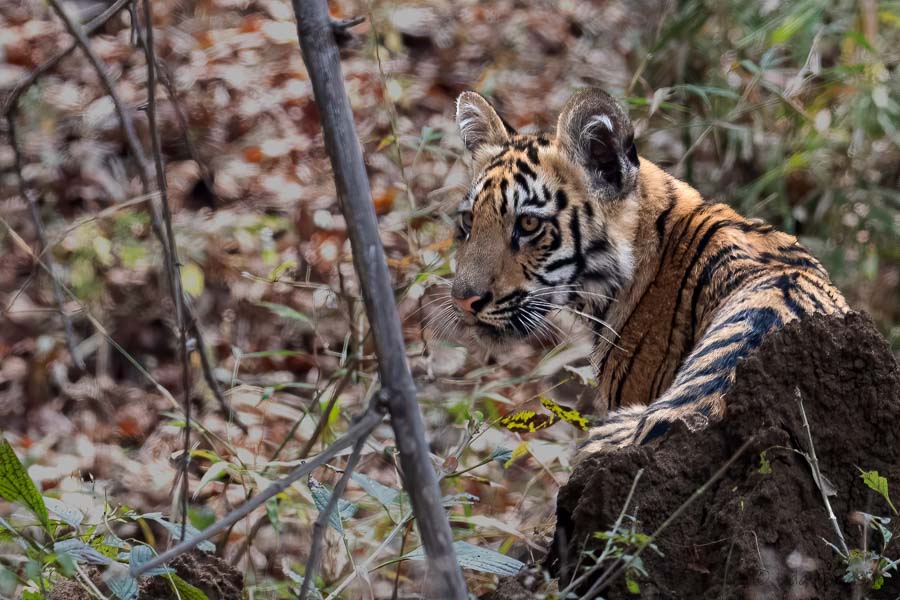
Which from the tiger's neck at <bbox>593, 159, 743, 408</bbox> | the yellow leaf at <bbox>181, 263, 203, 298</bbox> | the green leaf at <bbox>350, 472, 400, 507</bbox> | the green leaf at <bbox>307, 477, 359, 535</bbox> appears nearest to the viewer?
the green leaf at <bbox>307, 477, 359, 535</bbox>

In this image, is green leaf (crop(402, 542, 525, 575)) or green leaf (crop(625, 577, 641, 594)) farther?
green leaf (crop(402, 542, 525, 575))

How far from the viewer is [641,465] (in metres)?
2.33

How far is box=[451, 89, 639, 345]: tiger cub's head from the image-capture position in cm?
378

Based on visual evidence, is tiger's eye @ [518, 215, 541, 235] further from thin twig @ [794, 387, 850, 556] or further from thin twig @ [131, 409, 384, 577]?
thin twig @ [131, 409, 384, 577]

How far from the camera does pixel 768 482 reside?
231 centimetres

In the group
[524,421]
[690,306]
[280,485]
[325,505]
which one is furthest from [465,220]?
[280,485]

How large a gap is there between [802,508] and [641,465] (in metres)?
0.38

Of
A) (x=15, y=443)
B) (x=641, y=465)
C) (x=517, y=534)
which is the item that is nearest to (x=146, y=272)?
(x=15, y=443)

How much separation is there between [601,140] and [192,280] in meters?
2.78

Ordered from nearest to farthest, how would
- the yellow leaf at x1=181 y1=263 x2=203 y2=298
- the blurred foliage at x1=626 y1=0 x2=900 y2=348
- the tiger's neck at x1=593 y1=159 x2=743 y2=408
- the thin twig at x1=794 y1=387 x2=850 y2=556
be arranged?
the thin twig at x1=794 y1=387 x2=850 y2=556, the tiger's neck at x1=593 y1=159 x2=743 y2=408, the yellow leaf at x1=181 y1=263 x2=203 y2=298, the blurred foliage at x1=626 y1=0 x2=900 y2=348

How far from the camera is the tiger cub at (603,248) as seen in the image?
3523 millimetres

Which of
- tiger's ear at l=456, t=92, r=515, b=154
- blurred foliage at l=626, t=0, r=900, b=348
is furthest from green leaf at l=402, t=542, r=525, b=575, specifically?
blurred foliage at l=626, t=0, r=900, b=348

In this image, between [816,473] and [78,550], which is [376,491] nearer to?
[78,550]

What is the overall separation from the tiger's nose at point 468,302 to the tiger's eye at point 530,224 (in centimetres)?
31
